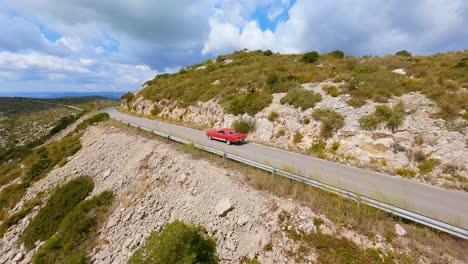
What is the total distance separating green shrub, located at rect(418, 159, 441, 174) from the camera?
32.5 feet

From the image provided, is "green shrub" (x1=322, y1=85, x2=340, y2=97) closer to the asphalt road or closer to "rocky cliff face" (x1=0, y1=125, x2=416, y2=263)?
the asphalt road

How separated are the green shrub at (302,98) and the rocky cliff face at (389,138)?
45 centimetres

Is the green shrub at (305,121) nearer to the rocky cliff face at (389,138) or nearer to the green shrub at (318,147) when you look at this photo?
the rocky cliff face at (389,138)

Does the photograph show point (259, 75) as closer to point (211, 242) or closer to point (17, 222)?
point (211, 242)


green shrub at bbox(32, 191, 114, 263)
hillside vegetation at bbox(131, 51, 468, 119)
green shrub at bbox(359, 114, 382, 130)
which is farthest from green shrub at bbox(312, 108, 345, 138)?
green shrub at bbox(32, 191, 114, 263)

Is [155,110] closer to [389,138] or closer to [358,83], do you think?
[358,83]

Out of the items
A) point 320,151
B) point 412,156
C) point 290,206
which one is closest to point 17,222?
point 290,206

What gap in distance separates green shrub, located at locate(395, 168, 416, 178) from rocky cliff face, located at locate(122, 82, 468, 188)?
0.17m

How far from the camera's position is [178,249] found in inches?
228

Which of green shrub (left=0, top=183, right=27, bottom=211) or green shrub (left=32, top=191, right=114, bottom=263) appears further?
green shrub (left=0, top=183, right=27, bottom=211)

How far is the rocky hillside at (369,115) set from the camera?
34.4 ft

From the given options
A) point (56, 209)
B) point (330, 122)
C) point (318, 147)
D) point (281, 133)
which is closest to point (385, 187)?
point (318, 147)

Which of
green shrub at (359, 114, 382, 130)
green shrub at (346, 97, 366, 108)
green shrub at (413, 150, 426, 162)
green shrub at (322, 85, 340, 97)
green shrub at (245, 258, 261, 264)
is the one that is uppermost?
green shrub at (322, 85, 340, 97)

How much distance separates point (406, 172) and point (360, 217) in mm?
6253
